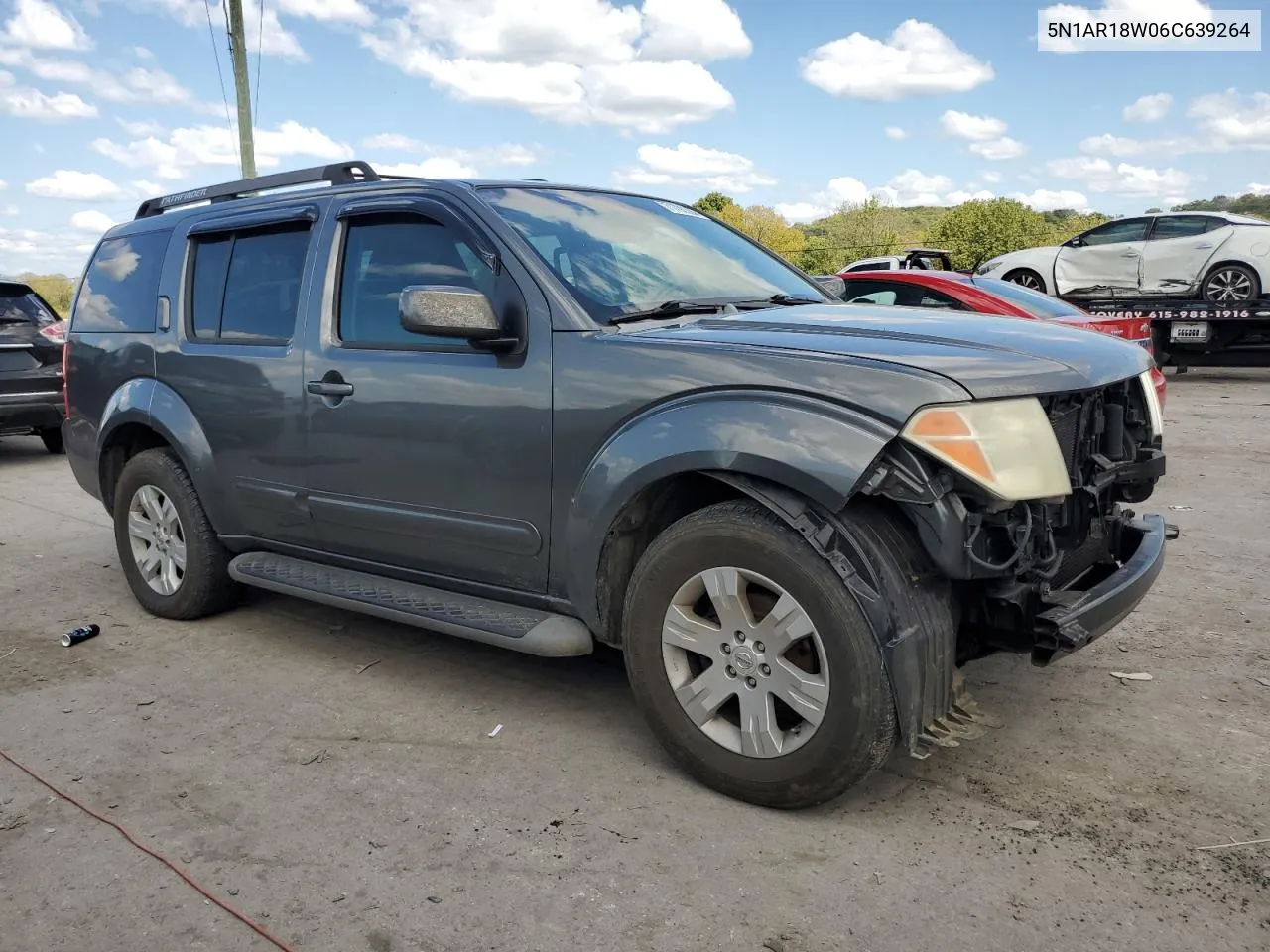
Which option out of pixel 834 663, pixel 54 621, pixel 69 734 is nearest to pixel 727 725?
pixel 834 663

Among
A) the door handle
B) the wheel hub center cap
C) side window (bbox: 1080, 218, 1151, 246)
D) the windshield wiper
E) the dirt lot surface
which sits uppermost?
side window (bbox: 1080, 218, 1151, 246)

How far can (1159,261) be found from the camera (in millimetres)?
14328

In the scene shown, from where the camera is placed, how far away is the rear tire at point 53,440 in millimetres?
10422

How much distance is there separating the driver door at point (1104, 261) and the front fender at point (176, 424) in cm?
1350

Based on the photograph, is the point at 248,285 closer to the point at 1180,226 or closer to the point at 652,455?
the point at 652,455

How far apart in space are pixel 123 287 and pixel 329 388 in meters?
1.86

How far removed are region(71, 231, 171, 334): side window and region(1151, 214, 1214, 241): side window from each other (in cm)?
1353

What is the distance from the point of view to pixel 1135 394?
3402 millimetres

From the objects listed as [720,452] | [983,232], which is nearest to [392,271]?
[720,452]

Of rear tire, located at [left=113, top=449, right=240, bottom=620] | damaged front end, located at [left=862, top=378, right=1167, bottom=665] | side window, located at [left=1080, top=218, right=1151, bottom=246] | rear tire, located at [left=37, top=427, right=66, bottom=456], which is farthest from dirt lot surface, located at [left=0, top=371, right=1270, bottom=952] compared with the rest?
side window, located at [left=1080, top=218, right=1151, bottom=246]

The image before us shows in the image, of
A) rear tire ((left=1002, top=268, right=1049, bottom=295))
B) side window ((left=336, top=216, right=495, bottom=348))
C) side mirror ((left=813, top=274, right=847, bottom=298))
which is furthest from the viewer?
rear tire ((left=1002, top=268, right=1049, bottom=295))

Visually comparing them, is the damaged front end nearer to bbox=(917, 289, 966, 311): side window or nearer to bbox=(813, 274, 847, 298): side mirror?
bbox=(813, 274, 847, 298): side mirror

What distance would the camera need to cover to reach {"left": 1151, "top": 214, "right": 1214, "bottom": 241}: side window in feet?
45.9

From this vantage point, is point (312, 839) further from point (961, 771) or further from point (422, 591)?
point (961, 771)
